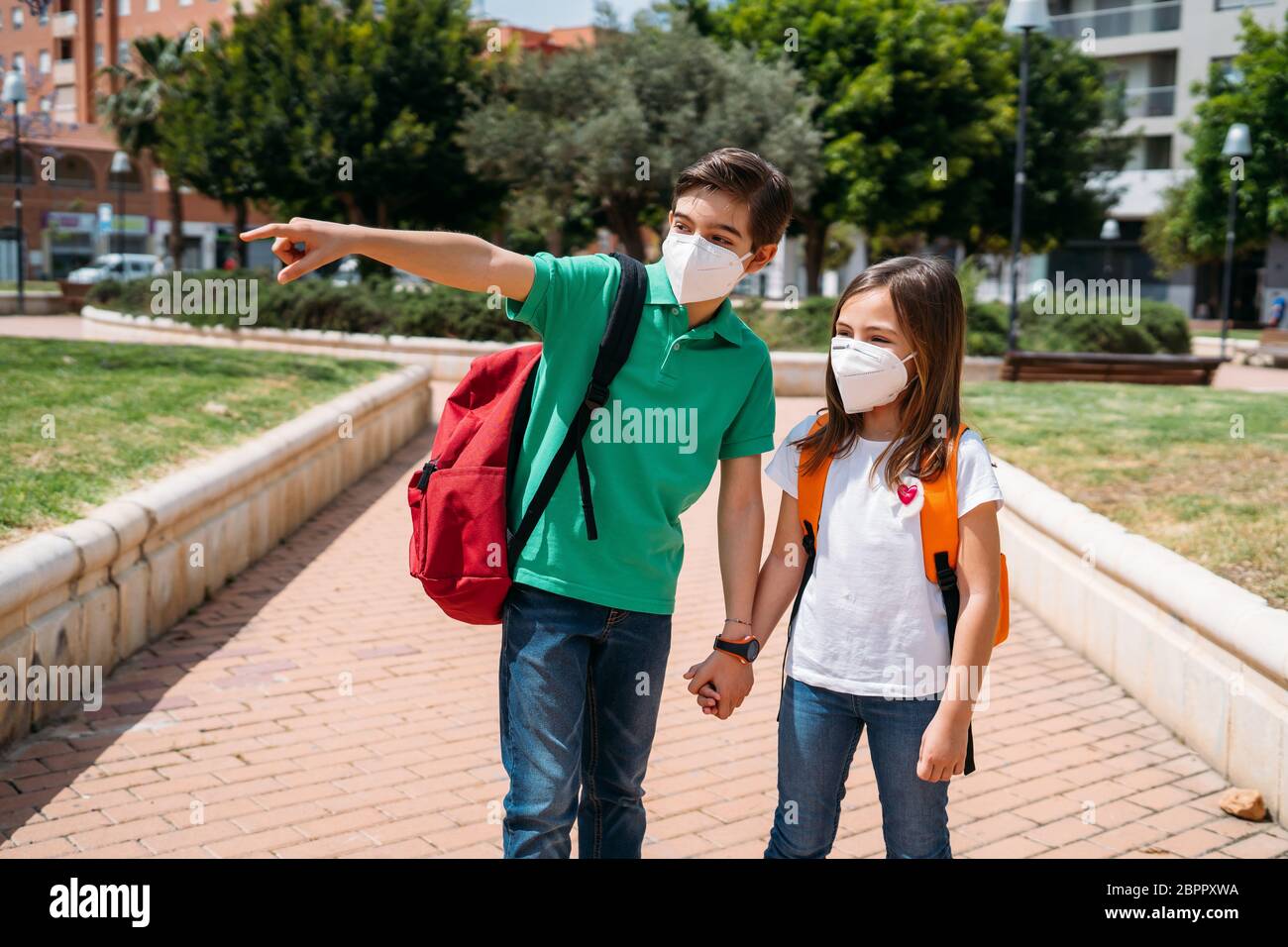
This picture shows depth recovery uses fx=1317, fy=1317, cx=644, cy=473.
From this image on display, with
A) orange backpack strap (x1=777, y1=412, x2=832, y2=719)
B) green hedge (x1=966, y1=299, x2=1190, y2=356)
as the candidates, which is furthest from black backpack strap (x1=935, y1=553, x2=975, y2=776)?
green hedge (x1=966, y1=299, x2=1190, y2=356)

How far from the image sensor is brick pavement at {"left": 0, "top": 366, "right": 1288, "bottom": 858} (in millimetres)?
4020

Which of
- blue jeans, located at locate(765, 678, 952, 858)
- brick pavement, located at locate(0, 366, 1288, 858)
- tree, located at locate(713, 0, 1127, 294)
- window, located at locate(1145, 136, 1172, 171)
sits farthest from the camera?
window, located at locate(1145, 136, 1172, 171)

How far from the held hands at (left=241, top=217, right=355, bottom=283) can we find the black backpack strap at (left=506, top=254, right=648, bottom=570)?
0.57 metres

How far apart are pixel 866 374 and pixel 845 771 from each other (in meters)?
0.87

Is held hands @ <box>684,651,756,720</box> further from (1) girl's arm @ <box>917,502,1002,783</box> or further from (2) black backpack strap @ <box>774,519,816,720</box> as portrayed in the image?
(1) girl's arm @ <box>917,502,1002,783</box>

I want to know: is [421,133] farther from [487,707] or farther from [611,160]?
[487,707]

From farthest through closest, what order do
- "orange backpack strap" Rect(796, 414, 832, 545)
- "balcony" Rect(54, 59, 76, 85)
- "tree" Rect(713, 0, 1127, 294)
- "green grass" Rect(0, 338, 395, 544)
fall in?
"balcony" Rect(54, 59, 76, 85), "tree" Rect(713, 0, 1127, 294), "green grass" Rect(0, 338, 395, 544), "orange backpack strap" Rect(796, 414, 832, 545)

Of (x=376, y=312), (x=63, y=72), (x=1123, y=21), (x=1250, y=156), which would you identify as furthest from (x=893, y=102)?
(x=63, y=72)

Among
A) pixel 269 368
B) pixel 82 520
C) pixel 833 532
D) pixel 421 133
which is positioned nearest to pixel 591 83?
pixel 421 133

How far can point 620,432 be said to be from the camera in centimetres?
277

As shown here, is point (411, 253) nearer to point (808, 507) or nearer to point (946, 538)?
point (808, 507)

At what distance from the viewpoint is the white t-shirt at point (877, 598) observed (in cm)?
275

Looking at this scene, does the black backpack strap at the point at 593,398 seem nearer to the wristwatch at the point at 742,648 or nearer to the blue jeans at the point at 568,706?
the blue jeans at the point at 568,706
